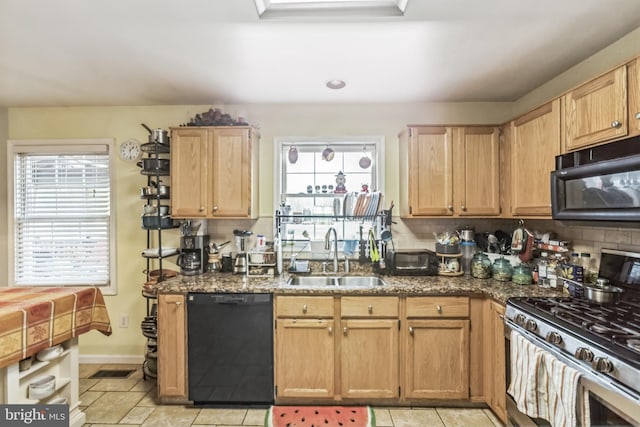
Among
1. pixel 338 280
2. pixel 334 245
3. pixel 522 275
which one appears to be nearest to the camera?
pixel 522 275

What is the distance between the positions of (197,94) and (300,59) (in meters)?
1.13

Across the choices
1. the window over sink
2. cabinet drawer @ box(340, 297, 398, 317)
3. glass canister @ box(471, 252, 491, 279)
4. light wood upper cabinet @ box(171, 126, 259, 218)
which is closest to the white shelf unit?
light wood upper cabinet @ box(171, 126, 259, 218)

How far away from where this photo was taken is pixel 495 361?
216cm

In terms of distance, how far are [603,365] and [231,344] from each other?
206 centimetres

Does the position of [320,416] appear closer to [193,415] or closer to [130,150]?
[193,415]

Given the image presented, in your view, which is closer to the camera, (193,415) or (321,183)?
(193,415)

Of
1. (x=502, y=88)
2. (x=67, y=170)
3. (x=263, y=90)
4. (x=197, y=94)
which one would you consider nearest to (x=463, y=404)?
(x=502, y=88)

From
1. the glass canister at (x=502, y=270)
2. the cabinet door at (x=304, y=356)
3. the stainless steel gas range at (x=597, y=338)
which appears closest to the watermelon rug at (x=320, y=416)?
the cabinet door at (x=304, y=356)

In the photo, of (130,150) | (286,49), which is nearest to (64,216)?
(130,150)

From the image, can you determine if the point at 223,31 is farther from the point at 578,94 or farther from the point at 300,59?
the point at 578,94

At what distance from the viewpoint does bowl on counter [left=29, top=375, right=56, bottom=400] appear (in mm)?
1854

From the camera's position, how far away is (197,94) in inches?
110

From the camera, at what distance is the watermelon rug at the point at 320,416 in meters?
2.04

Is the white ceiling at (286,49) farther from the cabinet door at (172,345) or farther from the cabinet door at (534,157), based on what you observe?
the cabinet door at (172,345)
